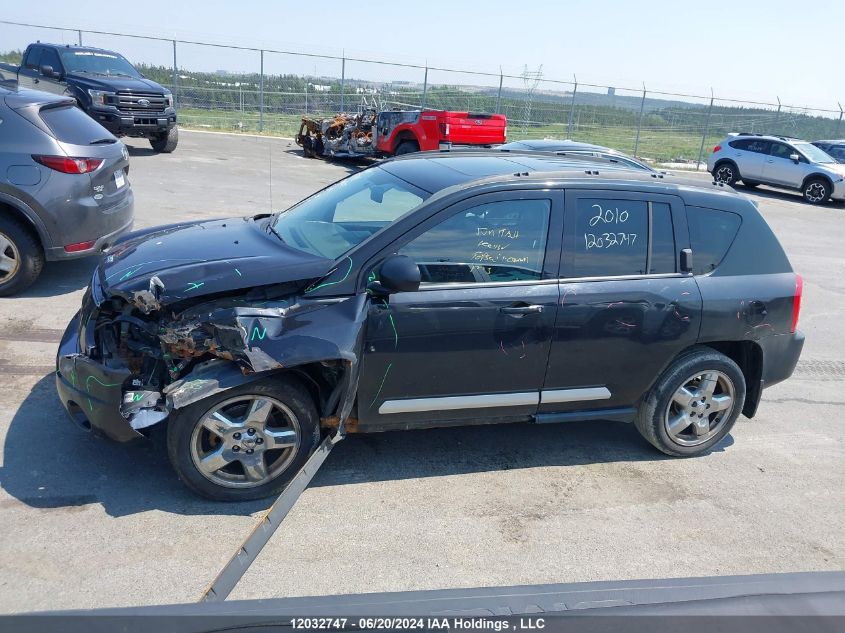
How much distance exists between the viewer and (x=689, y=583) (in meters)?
1.82

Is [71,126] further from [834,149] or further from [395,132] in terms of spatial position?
[834,149]

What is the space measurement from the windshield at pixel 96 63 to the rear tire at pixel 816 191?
1656cm

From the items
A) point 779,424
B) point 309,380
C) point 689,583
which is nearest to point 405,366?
point 309,380

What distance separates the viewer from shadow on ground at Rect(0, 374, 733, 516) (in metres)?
3.87

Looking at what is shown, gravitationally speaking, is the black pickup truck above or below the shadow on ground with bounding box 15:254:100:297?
above

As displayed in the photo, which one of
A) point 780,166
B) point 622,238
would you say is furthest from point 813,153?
point 622,238

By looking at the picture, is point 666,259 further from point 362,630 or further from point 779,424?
point 362,630

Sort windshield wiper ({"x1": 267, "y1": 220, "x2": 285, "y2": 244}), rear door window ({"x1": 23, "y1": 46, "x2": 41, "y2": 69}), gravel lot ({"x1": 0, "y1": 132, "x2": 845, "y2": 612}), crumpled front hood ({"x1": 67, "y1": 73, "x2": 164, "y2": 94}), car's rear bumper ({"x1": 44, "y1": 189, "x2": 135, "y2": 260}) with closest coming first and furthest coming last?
gravel lot ({"x1": 0, "y1": 132, "x2": 845, "y2": 612}) → windshield wiper ({"x1": 267, "y1": 220, "x2": 285, "y2": 244}) → car's rear bumper ({"x1": 44, "y1": 189, "x2": 135, "y2": 260}) → crumpled front hood ({"x1": 67, "y1": 73, "x2": 164, "y2": 94}) → rear door window ({"x1": 23, "y1": 46, "x2": 41, "y2": 69})

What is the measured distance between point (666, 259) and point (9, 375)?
4.43m

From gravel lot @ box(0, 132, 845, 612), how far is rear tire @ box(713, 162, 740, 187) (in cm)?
1663

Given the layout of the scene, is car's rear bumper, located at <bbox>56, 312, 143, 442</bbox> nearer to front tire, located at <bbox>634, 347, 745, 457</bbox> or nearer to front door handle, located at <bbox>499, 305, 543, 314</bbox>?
front door handle, located at <bbox>499, 305, 543, 314</bbox>

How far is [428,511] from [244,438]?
105 centimetres

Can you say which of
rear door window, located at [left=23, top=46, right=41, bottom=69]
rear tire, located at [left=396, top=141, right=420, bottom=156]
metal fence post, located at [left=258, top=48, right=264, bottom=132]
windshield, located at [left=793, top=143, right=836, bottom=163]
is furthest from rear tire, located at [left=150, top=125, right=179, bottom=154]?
windshield, located at [left=793, top=143, right=836, bottom=163]

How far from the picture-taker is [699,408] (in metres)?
4.78
